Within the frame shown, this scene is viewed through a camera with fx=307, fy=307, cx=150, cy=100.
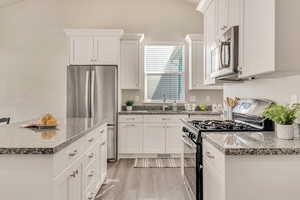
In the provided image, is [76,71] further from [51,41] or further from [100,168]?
[100,168]

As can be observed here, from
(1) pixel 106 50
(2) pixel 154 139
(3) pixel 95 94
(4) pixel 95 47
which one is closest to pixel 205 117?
(2) pixel 154 139

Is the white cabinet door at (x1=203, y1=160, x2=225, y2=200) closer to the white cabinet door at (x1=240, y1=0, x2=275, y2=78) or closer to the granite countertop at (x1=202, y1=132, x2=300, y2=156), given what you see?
the granite countertop at (x1=202, y1=132, x2=300, y2=156)

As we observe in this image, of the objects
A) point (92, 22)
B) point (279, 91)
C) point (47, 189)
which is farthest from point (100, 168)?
point (92, 22)

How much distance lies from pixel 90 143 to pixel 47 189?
53.2 inches

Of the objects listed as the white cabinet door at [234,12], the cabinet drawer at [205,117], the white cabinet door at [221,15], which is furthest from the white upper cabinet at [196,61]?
the white cabinet door at [234,12]

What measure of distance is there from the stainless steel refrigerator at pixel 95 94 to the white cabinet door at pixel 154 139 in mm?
608

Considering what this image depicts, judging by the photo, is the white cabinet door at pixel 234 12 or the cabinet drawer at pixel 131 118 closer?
the white cabinet door at pixel 234 12

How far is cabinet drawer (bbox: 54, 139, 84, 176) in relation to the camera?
1.99 metres

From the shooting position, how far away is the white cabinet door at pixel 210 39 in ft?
12.5

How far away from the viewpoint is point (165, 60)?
6.88 meters

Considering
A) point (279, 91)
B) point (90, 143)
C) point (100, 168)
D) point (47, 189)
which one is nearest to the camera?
point (47, 189)

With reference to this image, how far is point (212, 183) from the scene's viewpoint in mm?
2277

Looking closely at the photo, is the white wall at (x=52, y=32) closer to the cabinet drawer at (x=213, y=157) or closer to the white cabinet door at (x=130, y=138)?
the white cabinet door at (x=130, y=138)

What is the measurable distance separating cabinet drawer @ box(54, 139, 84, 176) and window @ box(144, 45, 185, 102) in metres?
4.14
